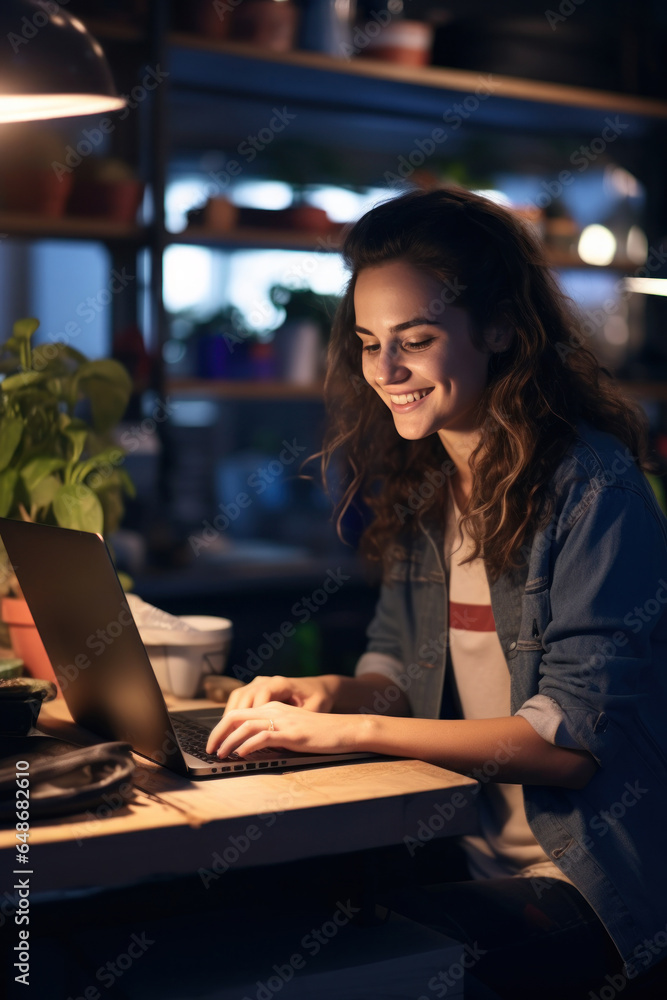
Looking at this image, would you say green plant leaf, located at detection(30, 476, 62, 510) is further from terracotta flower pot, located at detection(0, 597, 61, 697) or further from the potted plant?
terracotta flower pot, located at detection(0, 597, 61, 697)

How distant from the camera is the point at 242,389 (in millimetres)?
2996

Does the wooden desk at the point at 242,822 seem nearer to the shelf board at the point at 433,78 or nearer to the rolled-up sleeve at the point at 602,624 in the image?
the rolled-up sleeve at the point at 602,624

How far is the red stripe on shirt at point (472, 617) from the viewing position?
146 cm

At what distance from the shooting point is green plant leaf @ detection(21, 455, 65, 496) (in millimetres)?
1482

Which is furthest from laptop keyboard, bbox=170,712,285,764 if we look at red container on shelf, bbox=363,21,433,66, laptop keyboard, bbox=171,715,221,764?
red container on shelf, bbox=363,21,433,66

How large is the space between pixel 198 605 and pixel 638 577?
184 centimetres

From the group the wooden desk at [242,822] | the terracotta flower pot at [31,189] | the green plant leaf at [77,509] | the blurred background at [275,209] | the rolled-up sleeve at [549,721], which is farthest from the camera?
the blurred background at [275,209]

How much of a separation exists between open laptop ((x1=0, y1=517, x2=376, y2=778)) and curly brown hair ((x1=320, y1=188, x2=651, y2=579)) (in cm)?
39

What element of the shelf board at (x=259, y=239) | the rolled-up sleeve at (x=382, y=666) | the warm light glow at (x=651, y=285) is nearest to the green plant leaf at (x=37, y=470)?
the rolled-up sleeve at (x=382, y=666)

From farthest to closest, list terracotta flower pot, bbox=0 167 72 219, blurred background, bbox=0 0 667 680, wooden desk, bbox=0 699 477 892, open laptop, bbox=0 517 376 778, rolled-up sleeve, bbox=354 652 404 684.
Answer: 1. blurred background, bbox=0 0 667 680
2. terracotta flower pot, bbox=0 167 72 219
3. rolled-up sleeve, bbox=354 652 404 684
4. open laptop, bbox=0 517 376 778
5. wooden desk, bbox=0 699 477 892

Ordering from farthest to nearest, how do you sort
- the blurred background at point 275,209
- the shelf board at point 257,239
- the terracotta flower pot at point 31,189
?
the shelf board at point 257,239
the blurred background at point 275,209
the terracotta flower pot at point 31,189

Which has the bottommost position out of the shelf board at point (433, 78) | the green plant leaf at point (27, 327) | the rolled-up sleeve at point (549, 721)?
the rolled-up sleeve at point (549, 721)

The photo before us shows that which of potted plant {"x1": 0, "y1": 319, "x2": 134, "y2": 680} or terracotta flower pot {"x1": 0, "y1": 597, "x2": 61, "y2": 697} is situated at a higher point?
potted plant {"x1": 0, "y1": 319, "x2": 134, "y2": 680}

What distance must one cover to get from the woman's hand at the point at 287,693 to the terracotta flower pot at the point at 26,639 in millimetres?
274
